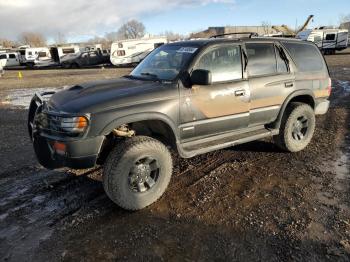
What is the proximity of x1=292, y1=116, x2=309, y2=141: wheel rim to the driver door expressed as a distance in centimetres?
128

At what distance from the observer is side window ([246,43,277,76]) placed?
5156 mm

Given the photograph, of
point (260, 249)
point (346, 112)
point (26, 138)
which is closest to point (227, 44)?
point (260, 249)

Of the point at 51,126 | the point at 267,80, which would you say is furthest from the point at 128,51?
the point at 51,126

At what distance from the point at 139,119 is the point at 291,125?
9.35ft

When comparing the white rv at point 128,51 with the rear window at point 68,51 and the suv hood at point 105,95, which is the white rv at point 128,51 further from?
the suv hood at point 105,95

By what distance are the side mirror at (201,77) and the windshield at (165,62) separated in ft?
0.94

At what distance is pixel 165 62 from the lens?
501cm

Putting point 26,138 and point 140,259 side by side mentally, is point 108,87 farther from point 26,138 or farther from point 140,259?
point 26,138

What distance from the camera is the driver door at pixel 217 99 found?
4465 mm

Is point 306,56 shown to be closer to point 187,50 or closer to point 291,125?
point 291,125

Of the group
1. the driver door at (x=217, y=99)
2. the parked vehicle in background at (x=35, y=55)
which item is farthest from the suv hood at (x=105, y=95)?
the parked vehicle in background at (x=35, y=55)

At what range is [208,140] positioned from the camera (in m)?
4.77

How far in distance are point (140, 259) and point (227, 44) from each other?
3.05 metres

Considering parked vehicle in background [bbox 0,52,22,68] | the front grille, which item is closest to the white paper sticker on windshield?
Result: the front grille
